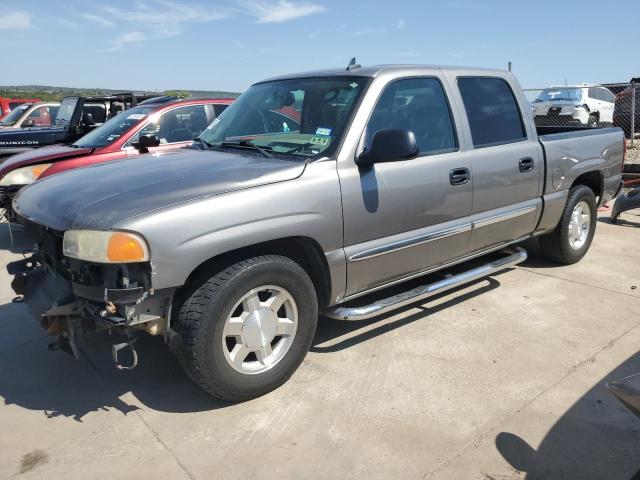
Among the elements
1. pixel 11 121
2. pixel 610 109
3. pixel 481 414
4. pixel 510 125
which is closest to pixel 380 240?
pixel 481 414

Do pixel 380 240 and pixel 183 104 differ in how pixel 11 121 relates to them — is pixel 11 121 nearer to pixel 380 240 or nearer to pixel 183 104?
pixel 183 104

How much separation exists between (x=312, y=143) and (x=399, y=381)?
1581 millimetres

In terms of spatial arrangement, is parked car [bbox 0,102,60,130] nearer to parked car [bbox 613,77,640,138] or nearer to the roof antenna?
the roof antenna

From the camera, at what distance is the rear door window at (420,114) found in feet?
11.6

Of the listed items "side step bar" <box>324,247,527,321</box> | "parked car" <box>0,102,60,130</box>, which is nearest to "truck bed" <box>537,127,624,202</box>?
"side step bar" <box>324,247,527,321</box>

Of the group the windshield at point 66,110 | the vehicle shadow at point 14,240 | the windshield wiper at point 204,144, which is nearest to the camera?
the windshield wiper at point 204,144

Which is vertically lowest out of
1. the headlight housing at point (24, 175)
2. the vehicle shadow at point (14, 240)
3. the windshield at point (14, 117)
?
the vehicle shadow at point (14, 240)

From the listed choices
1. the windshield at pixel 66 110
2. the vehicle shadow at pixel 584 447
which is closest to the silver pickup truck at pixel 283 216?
the vehicle shadow at pixel 584 447

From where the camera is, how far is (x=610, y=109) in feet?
53.2

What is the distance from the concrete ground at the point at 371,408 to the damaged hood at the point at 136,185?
0.78 metres

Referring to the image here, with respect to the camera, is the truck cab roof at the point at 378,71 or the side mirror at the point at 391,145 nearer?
the side mirror at the point at 391,145

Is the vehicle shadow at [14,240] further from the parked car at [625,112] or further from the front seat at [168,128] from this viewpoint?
the parked car at [625,112]

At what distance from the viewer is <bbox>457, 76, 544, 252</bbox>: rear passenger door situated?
13.4 ft

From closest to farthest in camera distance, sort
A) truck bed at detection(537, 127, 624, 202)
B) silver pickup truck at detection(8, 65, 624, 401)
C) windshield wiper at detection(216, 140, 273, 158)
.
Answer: silver pickup truck at detection(8, 65, 624, 401)
windshield wiper at detection(216, 140, 273, 158)
truck bed at detection(537, 127, 624, 202)
